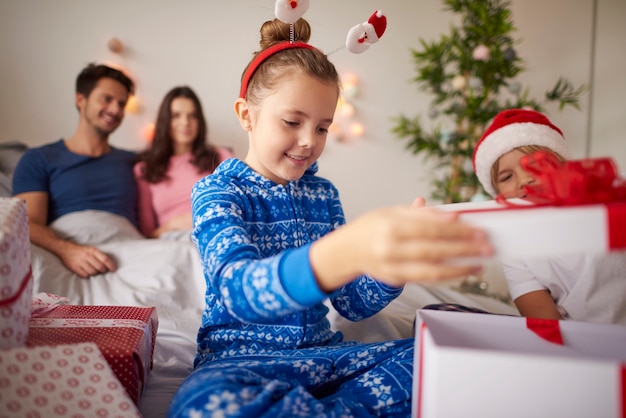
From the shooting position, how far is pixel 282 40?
91 cm

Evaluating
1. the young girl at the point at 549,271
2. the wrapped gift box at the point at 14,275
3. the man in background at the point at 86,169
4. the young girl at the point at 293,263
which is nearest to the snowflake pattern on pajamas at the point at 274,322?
the young girl at the point at 293,263

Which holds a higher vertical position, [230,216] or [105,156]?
[105,156]

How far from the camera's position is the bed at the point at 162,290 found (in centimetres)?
104

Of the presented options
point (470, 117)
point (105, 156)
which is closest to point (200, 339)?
point (105, 156)

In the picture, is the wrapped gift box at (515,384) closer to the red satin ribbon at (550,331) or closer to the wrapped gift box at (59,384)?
the red satin ribbon at (550,331)


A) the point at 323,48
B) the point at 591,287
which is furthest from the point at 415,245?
the point at 323,48

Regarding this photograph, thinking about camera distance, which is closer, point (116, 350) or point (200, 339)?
point (116, 350)

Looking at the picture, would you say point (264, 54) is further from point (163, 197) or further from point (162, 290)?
point (163, 197)

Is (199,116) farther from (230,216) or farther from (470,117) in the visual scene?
(230,216)

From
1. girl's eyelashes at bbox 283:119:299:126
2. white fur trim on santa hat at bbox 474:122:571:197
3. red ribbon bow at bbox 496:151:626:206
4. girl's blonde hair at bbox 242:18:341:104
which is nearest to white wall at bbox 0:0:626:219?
girl's blonde hair at bbox 242:18:341:104

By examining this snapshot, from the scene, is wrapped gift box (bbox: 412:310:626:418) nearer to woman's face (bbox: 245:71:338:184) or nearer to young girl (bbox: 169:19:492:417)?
young girl (bbox: 169:19:492:417)

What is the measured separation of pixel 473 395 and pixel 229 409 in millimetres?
274

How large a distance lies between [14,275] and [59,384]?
0.15m

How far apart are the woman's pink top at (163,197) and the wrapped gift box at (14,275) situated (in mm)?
1390
